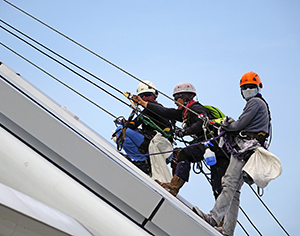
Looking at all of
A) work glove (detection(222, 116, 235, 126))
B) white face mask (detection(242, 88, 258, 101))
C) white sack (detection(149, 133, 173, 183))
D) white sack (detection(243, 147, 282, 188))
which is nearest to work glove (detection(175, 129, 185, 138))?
white sack (detection(149, 133, 173, 183))

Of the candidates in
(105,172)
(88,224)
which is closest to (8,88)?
(105,172)

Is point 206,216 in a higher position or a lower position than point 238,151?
lower

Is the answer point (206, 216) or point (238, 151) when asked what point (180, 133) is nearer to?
point (238, 151)

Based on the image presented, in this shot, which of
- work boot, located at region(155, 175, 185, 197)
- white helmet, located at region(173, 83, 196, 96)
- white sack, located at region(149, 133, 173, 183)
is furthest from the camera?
white sack, located at region(149, 133, 173, 183)

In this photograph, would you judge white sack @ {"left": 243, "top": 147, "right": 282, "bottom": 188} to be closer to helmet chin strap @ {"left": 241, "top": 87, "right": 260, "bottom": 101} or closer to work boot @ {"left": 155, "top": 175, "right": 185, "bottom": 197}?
helmet chin strap @ {"left": 241, "top": 87, "right": 260, "bottom": 101}

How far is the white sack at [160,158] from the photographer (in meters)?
6.09

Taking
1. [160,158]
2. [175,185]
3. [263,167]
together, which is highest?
[263,167]

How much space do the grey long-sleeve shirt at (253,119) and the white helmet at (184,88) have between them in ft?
3.96

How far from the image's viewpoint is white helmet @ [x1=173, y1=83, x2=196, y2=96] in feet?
19.0

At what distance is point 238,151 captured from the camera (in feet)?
15.2

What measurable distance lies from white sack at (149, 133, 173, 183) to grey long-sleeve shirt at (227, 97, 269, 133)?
1563mm

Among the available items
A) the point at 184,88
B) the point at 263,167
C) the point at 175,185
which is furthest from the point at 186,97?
the point at 263,167

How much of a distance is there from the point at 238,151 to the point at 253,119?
1.42 feet

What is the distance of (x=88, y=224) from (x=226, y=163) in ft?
10.1
